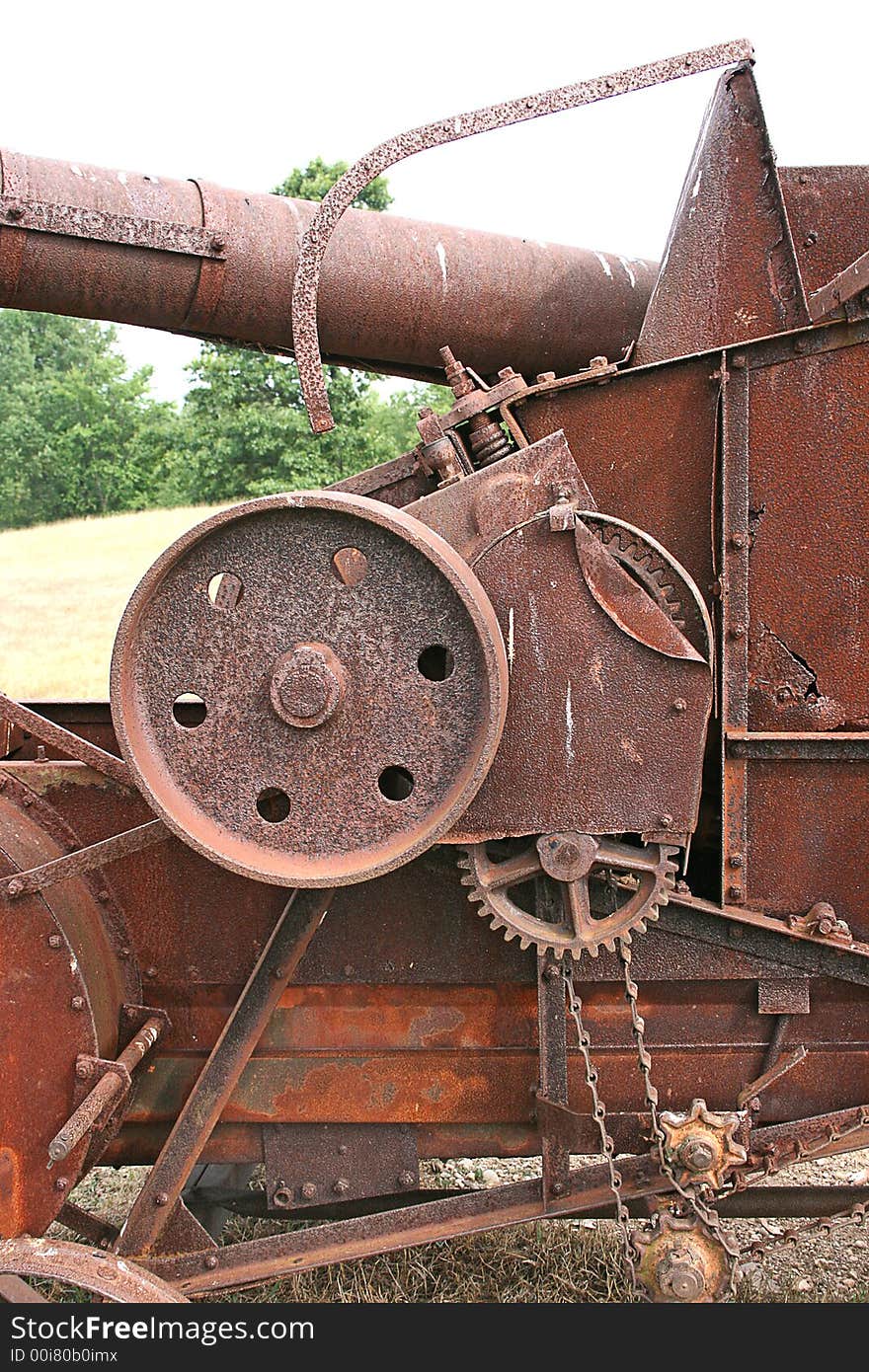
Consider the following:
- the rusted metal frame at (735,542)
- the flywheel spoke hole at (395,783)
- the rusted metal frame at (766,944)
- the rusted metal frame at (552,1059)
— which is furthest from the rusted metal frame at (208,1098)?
the rusted metal frame at (735,542)

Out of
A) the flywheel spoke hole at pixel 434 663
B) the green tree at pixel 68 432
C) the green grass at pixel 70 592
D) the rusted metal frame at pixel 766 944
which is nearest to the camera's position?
the flywheel spoke hole at pixel 434 663

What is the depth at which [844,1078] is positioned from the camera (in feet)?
10.4

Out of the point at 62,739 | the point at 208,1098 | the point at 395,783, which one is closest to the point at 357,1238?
the point at 208,1098

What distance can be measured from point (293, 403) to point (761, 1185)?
16.3m

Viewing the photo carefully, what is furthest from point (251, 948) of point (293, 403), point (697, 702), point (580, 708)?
point (293, 403)

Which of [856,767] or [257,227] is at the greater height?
[257,227]

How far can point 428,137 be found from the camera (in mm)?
2824

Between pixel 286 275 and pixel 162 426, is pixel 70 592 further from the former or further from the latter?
pixel 286 275

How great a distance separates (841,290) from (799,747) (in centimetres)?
111

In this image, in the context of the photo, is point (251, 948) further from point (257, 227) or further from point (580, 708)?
point (257, 227)

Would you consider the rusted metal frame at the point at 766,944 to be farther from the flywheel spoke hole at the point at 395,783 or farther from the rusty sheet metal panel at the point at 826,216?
the rusty sheet metal panel at the point at 826,216

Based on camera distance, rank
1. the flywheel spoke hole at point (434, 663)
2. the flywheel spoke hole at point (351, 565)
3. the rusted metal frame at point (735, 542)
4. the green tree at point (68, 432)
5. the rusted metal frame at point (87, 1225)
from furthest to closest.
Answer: the green tree at point (68, 432) < the rusted metal frame at point (87, 1225) < the rusted metal frame at point (735, 542) < the flywheel spoke hole at point (434, 663) < the flywheel spoke hole at point (351, 565)

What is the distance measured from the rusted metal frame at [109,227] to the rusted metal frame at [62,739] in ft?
3.96

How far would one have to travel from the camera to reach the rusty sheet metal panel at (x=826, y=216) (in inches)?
123
